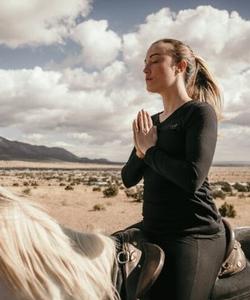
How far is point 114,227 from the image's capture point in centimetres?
1912

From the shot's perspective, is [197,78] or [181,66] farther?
[197,78]

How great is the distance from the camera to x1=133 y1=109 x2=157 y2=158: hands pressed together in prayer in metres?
2.72

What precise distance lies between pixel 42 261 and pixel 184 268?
31.7 inches

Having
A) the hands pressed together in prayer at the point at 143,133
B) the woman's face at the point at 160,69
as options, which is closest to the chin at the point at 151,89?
the woman's face at the point at 160,69

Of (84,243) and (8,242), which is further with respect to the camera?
(84,243)

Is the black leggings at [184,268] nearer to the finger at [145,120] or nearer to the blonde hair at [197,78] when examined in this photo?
the finger at [145,120]

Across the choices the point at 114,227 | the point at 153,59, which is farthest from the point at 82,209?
the point at 153,59

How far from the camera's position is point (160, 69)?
2.96 metres

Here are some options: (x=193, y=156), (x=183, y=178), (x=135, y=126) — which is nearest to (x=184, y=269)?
(x=183, y=178)

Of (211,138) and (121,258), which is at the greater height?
(211,138)

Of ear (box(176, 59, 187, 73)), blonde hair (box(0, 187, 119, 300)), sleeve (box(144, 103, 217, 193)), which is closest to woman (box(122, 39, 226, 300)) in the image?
sleeve (box(144, 103, 217, 193))

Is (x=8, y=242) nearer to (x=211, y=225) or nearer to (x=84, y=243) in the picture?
(x=84, y=243)

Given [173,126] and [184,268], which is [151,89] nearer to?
[173,126]

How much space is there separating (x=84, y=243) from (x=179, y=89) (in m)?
1.19
